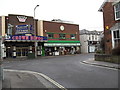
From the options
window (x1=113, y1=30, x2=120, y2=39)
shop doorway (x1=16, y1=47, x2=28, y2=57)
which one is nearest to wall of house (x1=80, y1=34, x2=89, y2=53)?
shop doorway (x1=16, y1=47, x2=28, y2=57)

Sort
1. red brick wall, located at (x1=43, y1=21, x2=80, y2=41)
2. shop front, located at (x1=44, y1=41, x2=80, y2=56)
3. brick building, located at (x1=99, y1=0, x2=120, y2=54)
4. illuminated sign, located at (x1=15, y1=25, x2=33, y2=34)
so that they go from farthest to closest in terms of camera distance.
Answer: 1. red brick wall, located at (x1=43, y1=21, x2=80, y2=41)
2. shop front, located at (x1=44, y1=41, x2=80, y2=56)
3. illuminated sign, located at (x1=15, y1=25, x2=33, y2=34)
4. brick building, located at (x1=99, y1=0, x2=120, y2=54)

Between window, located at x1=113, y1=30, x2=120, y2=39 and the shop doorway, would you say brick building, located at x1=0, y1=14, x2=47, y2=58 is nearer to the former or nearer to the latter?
the shop doorway

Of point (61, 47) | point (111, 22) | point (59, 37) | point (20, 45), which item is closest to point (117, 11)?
point (111, 22)

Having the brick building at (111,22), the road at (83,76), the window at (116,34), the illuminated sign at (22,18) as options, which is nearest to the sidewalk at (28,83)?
the road at (83,76)

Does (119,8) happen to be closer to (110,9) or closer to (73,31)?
(110,9)

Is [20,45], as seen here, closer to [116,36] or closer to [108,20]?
[108,20]

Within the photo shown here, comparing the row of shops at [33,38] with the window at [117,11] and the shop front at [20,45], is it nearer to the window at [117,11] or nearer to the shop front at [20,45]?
the shop front at [20,45]

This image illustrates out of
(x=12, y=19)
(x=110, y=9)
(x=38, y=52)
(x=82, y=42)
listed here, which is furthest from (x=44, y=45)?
(x=110, y=9)

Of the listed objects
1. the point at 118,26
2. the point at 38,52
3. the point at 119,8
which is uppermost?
the point at 119,8

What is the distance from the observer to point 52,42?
43.2 metres

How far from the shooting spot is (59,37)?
45.4m

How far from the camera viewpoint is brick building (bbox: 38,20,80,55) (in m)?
42.6

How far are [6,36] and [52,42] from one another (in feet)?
41.9

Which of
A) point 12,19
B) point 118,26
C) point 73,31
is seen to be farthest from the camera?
point 73,31
